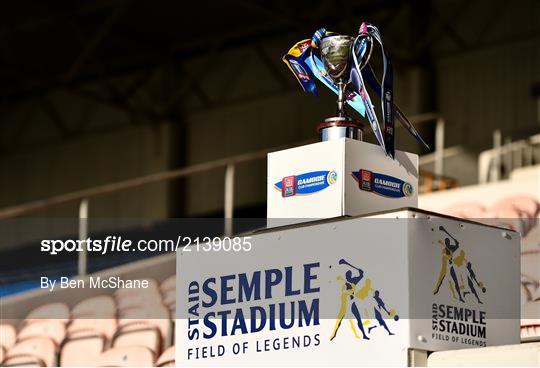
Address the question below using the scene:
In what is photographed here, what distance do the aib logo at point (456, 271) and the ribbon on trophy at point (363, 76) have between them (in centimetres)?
37

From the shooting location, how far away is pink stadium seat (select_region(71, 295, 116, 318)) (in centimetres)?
826

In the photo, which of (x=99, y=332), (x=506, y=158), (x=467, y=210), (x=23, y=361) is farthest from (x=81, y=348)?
(x=506, y=158)

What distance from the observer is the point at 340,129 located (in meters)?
3.99

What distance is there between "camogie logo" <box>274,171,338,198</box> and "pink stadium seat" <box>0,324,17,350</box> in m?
4.94

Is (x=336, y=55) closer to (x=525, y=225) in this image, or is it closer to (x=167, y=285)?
(x=525, y=225)

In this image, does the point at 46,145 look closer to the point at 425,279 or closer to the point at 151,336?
the point at 151,336

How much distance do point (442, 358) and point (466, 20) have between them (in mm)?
14019

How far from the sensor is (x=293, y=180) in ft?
13.0

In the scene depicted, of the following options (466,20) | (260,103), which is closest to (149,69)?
(260,103)

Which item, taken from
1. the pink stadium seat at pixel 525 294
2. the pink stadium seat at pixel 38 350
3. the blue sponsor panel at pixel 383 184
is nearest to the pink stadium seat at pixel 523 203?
the pink stadium seat at pixel 525 294

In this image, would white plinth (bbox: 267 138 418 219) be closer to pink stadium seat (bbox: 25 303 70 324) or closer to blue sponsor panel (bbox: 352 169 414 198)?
blue sponsor panel (bbox: 352 169 414 198)

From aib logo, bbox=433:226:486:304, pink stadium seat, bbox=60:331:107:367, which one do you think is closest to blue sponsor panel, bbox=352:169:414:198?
aib logo, bbox=433:226:486:304

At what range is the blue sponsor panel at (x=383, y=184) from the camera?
386 cm

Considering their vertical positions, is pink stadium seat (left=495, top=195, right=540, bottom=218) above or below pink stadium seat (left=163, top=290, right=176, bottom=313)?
above
